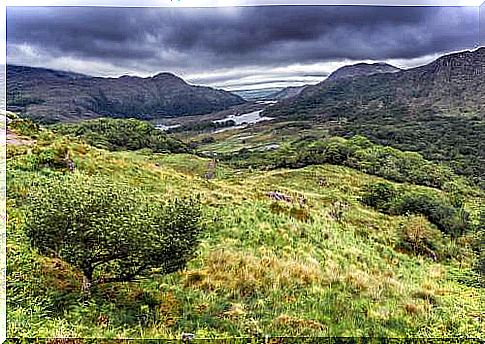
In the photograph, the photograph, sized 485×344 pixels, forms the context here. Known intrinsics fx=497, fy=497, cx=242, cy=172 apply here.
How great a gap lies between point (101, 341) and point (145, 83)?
100 inches

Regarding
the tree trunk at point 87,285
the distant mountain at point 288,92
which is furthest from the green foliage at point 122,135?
the tree trunk at point 87,285

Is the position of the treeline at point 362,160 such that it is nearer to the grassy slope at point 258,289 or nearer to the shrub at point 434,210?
the shrub at point 434,210

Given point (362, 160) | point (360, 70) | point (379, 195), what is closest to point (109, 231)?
point (360, 70)

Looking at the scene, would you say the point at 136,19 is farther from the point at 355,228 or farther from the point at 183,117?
the point at 355,228

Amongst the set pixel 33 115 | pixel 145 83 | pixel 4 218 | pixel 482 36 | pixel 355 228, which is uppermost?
pixel 482 36

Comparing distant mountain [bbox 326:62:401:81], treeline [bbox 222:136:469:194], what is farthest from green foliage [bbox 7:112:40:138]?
distant mountain [bbox 326:62:401:81]

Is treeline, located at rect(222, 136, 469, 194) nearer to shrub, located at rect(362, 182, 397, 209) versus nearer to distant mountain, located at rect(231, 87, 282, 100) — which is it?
shrub, located at rect(362, 182, 397, 209)

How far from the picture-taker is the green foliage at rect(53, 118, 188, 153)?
5902 mm

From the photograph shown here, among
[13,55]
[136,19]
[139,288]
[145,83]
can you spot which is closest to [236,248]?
[139,288]

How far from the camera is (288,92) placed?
5.39 meters

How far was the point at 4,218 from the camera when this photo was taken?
4.39 metres

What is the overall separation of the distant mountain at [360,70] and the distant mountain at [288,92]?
0.36 metres

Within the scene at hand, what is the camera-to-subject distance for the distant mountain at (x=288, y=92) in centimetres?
531

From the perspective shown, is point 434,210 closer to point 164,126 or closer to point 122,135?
point 164,126
